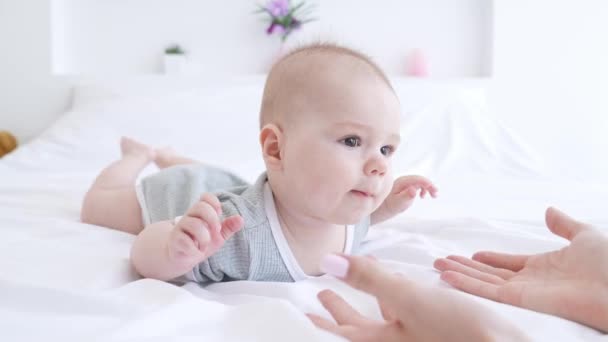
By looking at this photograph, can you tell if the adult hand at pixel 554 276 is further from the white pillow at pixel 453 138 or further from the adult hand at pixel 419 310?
the white pillow at pixel 453 138

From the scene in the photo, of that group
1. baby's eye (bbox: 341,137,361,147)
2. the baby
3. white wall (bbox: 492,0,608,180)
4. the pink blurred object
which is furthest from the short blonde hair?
white wall (bbox: 492,0,608,180)

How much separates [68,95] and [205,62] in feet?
2.40

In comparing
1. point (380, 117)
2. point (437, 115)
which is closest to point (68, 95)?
point (437, 115)

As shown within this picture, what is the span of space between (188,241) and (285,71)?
32 cm

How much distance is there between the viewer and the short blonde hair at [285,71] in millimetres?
796

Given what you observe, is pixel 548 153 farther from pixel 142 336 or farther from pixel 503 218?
pixel 142 336

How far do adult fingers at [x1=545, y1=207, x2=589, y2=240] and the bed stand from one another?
16 centimetres

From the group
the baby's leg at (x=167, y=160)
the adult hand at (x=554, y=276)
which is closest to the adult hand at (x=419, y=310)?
Result: the adult hand at (x=554, y=276)

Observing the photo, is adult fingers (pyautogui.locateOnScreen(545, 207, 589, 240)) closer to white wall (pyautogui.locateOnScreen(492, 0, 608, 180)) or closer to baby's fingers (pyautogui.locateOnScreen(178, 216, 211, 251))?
baby's fingers (pyautogui.locateOnScreen(178, 216, 211, 251))

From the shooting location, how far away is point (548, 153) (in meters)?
2.99

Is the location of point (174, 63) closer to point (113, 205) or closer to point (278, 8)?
point (278, 8)

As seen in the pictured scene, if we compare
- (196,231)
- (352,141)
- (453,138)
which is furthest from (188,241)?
(453,138)

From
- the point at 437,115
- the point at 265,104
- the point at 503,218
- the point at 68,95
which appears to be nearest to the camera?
the point at 265,104

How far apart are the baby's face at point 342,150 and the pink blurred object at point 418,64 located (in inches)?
84.1
